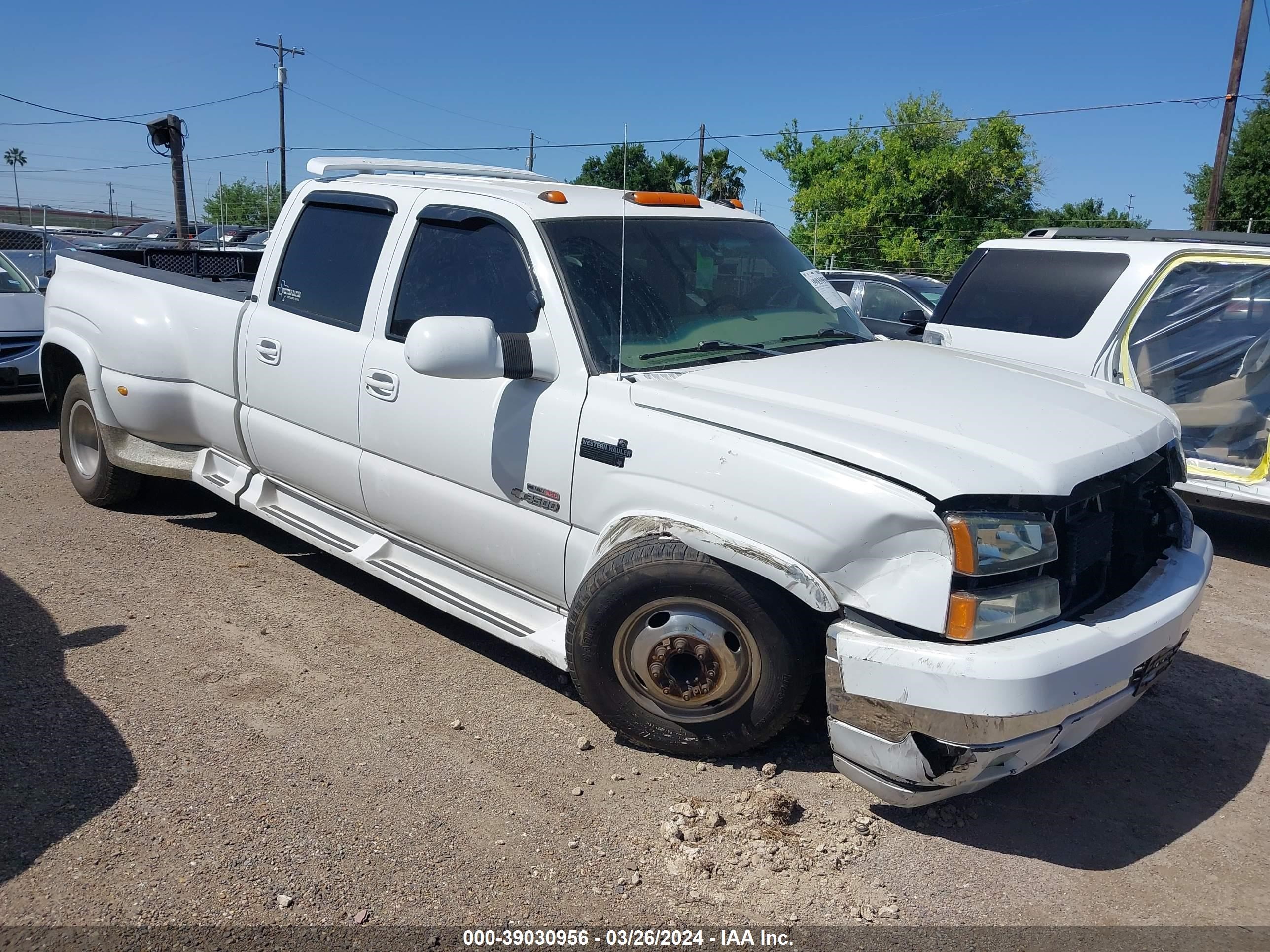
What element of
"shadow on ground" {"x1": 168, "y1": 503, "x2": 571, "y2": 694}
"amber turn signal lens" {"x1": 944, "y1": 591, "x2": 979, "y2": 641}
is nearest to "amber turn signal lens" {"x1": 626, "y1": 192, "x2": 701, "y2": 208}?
"shadow on ground" {"x1": 168, "y1": 503, "x2": 571, "y2": 694}

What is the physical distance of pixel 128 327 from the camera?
17.6 feet

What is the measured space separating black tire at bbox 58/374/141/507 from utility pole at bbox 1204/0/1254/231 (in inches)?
798

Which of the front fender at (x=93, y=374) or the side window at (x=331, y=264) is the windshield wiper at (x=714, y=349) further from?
the front fender at (x=93, y=374)

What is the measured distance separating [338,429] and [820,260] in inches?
1277

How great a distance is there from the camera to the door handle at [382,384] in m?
4.10

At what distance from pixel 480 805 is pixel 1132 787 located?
Answer: 225 centimetres

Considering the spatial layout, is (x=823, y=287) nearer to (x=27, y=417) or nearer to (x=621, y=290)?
(x=621, y=290)

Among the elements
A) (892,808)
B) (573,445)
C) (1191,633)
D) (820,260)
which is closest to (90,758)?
(573,445)

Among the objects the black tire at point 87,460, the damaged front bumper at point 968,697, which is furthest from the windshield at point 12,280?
the damaged front bumper at point 968,697

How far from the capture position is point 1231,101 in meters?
19.4

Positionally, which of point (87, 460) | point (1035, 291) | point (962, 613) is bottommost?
point (87, 460)

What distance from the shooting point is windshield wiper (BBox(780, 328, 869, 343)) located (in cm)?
407

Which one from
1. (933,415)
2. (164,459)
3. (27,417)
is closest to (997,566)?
(933,415)

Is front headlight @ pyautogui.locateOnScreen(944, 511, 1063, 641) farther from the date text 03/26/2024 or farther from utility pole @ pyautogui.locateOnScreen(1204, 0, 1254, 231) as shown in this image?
utility pole @ pyautogui.locateOnScreen(1204, 0, 1254, 231)
